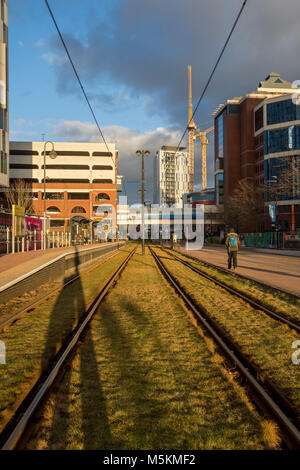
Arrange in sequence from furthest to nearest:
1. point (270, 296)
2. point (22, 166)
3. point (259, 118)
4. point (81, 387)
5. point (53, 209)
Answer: point (22, 166), point (53, 209), point (259, 118), point (270, 296), point (81, 387)

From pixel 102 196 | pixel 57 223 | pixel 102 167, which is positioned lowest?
pixel 57 223

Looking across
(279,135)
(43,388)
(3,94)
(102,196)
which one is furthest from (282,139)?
(43,388)

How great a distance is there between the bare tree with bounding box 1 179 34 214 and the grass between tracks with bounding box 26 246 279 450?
5904cm

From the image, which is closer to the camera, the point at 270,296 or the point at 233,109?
the point at 270,296

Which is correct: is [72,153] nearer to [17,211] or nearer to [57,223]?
[57,223]

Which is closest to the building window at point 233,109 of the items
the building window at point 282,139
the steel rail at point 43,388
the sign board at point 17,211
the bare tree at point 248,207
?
the building window at point 282,139

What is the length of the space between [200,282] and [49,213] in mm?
65798

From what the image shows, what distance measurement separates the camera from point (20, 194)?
208 feet

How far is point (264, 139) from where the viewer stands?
69.0 meters

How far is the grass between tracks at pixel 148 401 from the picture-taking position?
289cm

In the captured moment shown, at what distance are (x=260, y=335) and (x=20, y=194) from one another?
2494 inches

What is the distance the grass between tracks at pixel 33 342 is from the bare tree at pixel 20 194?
2179 inches
